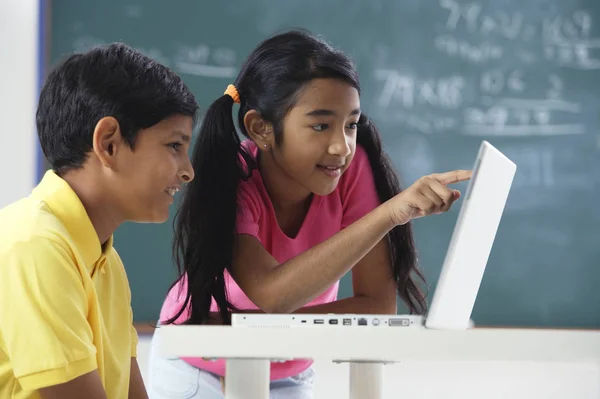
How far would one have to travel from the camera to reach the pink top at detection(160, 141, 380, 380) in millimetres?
1431

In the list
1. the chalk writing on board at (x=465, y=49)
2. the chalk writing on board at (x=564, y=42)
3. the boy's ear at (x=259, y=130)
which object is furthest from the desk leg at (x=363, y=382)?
the chalk writing on board at (x=564, y=42)

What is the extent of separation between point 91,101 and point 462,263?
557 mm

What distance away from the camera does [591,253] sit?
2.93 meters

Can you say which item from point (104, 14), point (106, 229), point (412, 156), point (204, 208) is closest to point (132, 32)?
point (104, 14)

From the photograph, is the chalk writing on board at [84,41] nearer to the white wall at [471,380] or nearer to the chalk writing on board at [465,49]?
the white wall at [471,380]

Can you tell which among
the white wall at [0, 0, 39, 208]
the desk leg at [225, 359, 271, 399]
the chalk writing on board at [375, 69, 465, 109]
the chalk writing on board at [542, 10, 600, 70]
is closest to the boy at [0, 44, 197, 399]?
the desk leg at [225, 359, 271, 399]

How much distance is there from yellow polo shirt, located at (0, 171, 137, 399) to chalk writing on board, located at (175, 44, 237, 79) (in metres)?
1.92

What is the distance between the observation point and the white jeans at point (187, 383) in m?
1.47

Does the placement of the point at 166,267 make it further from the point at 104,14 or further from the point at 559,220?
the point at 559,220

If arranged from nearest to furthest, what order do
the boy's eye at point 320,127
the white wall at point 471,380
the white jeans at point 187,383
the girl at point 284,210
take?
the girl at point 284,210, the boy's eye at point 320,127, the white jeans at point 187,383, the white wall at point 471,380

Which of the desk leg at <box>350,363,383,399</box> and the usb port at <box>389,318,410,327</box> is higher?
the usb port at <box>389,318,410,327</box>

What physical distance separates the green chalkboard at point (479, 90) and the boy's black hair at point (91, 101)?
174 cm

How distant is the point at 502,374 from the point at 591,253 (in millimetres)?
578

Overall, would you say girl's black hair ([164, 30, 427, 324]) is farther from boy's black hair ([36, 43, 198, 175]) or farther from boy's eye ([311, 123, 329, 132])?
boy's black hair ([36, 43, 198, 175])
